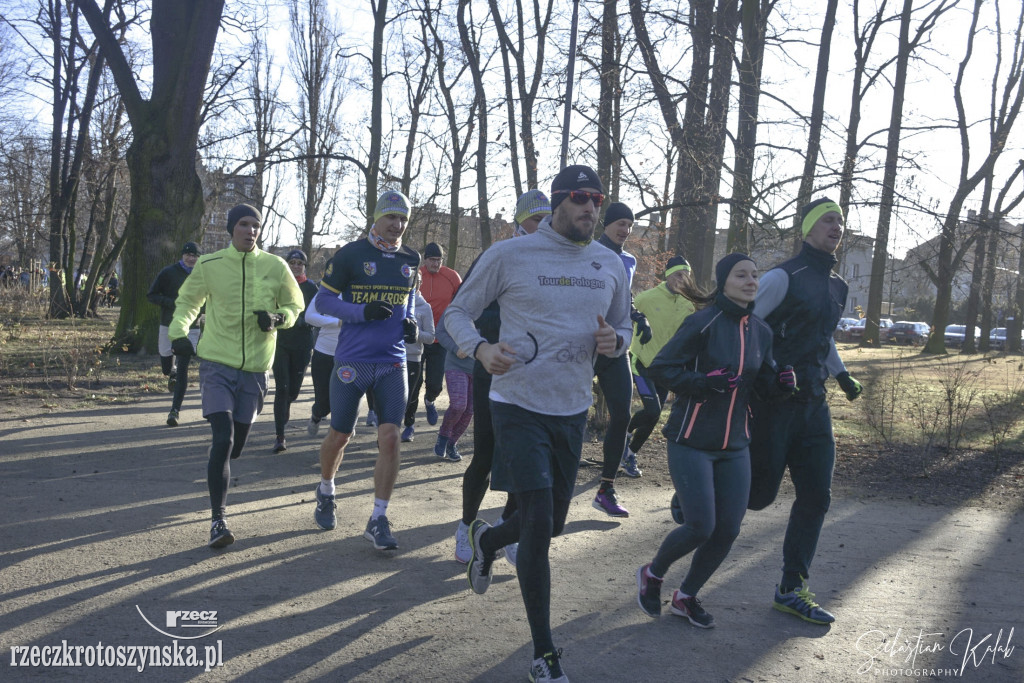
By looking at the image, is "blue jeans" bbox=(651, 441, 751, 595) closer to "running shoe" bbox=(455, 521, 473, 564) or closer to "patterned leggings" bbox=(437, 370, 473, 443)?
"running shoe" bbox=(455, 521, 473, 564)

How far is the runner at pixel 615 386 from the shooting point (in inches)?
247

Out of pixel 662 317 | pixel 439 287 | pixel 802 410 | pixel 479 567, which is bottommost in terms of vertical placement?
pixel 479 567

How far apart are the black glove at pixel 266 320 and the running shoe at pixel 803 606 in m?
3.43

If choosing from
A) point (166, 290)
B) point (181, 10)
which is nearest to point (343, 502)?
point (166, 290)

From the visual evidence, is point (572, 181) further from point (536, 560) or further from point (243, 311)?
point (243, 311)

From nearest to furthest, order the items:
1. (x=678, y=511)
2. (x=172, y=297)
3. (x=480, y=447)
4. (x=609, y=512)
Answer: (x=678, y=511), (x=480, y=447), (x=609, y=512), (x=172, y=297)

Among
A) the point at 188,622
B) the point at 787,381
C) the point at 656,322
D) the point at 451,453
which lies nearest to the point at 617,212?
the point at 656,322

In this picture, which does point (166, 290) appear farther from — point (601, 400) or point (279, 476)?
point (601, 400)

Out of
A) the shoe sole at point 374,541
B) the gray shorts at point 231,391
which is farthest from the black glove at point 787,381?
the gray shorts at point 231,391

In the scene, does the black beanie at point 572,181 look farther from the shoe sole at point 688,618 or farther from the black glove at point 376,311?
the shoe sole at point 688,618

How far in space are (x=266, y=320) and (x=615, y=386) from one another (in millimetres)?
2455

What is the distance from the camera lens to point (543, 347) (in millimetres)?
3939

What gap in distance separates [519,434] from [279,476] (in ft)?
14.4

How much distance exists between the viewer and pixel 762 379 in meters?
4.52
